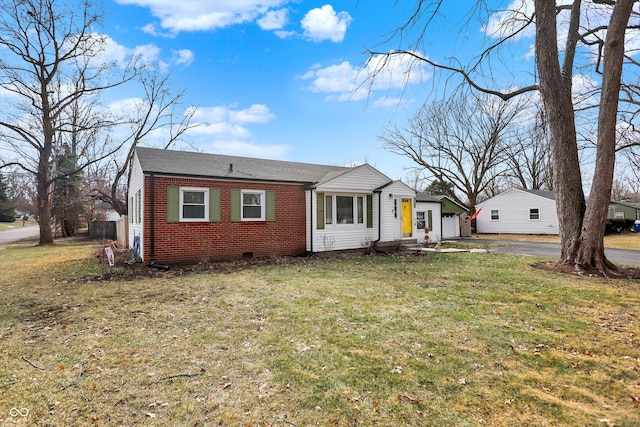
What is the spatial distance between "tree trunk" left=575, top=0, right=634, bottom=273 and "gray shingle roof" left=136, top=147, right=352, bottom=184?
29.4 ft

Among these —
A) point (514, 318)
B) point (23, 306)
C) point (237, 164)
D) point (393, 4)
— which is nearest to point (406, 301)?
point (514, 318)

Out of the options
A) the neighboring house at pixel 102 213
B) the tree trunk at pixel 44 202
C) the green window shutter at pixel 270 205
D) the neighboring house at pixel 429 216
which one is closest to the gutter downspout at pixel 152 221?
the green window shutter at pixel 270 205

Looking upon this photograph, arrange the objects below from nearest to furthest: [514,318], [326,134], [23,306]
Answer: [514,318]
[23,306]
[326,134]

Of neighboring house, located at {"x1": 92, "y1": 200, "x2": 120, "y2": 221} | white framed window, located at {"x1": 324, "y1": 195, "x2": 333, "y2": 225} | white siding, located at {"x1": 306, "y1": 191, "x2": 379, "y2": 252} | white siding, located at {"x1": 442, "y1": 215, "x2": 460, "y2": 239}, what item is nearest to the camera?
white siding, located at {"x1": 306, "y1": 191, "x2": 379, "y2": 252}

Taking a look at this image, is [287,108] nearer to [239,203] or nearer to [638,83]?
[239,203]

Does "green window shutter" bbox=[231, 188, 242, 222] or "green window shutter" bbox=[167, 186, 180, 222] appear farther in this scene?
"green window shutter" bbox=[231, 188, 242, 222]

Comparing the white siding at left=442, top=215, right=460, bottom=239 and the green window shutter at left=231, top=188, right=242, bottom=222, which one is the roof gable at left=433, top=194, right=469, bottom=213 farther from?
the green window shutter at left=231, top=188, right=242, bottom=222

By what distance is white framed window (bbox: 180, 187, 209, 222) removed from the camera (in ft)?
35.3

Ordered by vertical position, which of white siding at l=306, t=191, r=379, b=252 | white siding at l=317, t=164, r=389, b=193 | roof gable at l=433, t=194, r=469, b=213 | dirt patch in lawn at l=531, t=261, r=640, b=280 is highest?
white siding at l=317, t=164, r=389, b=193

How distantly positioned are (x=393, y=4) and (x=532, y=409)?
8.03 m

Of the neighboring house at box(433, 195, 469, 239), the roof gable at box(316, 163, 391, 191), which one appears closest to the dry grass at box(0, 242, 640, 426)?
the roof gable at box(316, 163, 391, 191)

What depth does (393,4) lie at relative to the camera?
7.23m

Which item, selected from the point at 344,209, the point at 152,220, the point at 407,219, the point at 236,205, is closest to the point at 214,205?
the point at 236,205

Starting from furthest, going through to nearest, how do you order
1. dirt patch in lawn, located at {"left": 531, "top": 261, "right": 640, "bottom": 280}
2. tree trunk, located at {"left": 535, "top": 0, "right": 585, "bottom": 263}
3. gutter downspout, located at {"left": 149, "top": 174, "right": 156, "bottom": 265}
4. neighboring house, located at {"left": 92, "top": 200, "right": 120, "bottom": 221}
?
neighboring house, located at {"left": 92, "top": 200, "right": 120, "bottom": 221}
gutter downspout, located at {"left": 149, "top": 174, "right": 156, "bottom": 265}
tree trunk, located at {"left": 535, "top": 0, "right": 585, "bottom": 263}
dirt patch in lawn, located at {"left": 531, "top": 261, "right": 640, "bottom": 280}
